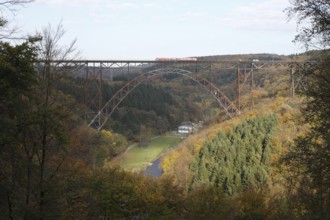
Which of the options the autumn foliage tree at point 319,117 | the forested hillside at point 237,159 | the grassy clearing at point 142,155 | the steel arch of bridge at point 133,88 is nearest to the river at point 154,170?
the grassy clearing at point 142,155

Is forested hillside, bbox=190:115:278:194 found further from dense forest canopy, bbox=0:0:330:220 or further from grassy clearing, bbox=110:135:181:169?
grassy clearing, bbox=110:135:181:169

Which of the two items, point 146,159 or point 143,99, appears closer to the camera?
point 146,159

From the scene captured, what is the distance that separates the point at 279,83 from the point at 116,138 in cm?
2358

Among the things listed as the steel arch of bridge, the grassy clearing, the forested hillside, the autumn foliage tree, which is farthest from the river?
the autumn foliage tree

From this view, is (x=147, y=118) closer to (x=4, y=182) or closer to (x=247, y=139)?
(x=247, y=139)

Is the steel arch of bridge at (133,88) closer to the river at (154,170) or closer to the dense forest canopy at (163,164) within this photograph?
the dense forest canopy at (163,164)

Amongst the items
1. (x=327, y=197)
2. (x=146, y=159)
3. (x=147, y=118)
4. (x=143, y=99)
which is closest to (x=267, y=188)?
(x=327, y=197)

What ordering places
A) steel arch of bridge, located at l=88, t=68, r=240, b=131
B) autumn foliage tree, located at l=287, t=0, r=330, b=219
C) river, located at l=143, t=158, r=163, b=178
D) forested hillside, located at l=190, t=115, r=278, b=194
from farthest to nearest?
river, located at l=143, t=158, r=163, b=178
steel arch of bridge, located at l=88, t=68, r=240, b=131
forested hillside, located at l=190, t=115, r=278, b=194
autumn foliage tree, located at l=287, t=0, r=330, b=219

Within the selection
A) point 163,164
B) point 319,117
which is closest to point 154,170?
point 163,164

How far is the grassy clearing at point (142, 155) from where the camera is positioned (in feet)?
139

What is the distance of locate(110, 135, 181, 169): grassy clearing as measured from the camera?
42.5 metres

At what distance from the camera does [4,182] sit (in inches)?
343

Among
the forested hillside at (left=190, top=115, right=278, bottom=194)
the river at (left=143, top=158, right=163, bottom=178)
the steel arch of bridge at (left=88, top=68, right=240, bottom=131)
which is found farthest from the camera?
the river at (left=143, top=158, right=163, bottom=178)

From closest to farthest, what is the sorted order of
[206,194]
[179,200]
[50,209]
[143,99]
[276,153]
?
1. [50,209]
2. [206,194]
3. [179,200]
4. [276,153]
5. [143,99]
